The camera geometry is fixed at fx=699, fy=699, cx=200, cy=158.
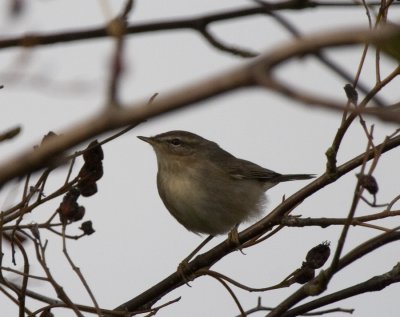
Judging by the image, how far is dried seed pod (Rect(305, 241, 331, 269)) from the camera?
348 centimetres

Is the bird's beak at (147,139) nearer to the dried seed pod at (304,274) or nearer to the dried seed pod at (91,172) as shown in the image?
the dried seed pod at (91,172)

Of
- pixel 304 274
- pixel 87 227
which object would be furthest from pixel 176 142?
pixel 304 274

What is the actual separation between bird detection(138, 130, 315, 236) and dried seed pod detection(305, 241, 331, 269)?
141 inches

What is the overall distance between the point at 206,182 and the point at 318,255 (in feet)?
13.3

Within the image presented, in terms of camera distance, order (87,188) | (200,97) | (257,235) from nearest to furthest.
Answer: (200,97), (87,188), (257,235)

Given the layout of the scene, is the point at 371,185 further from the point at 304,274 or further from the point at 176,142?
the point at 176,142

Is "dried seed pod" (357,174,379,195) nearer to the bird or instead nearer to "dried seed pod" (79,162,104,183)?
"dried seed pod" (79,162,104,183)

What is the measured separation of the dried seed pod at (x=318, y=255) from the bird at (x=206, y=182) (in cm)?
359

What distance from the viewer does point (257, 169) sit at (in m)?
8.20

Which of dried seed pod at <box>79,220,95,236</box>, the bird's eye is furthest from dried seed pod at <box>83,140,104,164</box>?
the bird's eye

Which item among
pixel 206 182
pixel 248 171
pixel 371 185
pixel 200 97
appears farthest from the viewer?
pixel 248 171

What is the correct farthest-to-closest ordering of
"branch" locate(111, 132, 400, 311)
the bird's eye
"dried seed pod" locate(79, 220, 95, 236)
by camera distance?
1. the bird's eye
2. "dried seed pod" locate(79, 220, 95, 236)
3. "branch" locate(111, 132, 400, 311)

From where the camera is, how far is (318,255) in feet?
11.5

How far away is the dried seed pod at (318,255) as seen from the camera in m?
3.48
